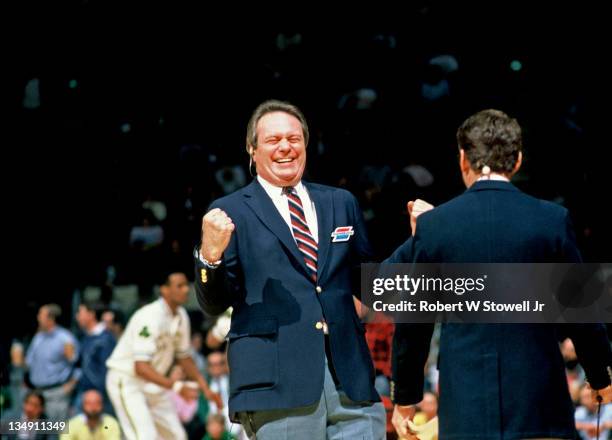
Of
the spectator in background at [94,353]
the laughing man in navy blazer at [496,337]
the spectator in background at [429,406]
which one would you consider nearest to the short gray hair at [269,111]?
A: the laughing man in navy blazer at [496,337]

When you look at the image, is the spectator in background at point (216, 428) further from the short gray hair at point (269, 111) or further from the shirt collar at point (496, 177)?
the shirt collar at point (496, 177)

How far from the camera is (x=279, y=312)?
3990mm

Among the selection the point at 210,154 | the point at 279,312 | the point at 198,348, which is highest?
the point at 210,154

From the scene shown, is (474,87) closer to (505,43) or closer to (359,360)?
(505,43)

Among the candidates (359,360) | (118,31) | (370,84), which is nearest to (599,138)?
(370,84)

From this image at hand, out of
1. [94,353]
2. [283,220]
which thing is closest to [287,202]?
[283,220]

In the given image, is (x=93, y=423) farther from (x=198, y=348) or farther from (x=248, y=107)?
(x=248, y=107)

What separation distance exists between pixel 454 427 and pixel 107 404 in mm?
6515

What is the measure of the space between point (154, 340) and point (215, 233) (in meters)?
5.41

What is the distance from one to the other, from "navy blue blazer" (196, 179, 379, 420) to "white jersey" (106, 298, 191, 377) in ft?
16.8

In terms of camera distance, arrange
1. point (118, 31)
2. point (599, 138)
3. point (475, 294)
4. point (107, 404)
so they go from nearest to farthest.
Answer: point (475, 294), point (107, 404), point (599, 138), point (118, 31)

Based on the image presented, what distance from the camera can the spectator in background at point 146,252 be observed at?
12.1m

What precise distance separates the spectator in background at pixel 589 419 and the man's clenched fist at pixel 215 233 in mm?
5744

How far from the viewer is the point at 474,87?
37.6 ft
